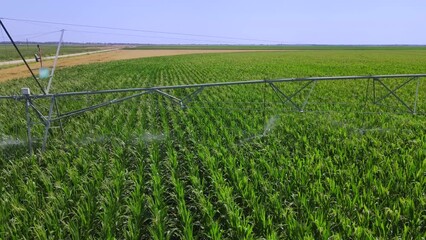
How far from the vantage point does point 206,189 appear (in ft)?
19.2

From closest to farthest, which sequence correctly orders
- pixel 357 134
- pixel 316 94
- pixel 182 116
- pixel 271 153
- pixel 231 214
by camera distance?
pixel 231 214 < pixel 271 153 < pixel 357 134 < pixel 182 116 < pixel 316 94

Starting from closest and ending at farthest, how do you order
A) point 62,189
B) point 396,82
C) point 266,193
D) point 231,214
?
1. point 231,214
2. point 266,193
3. point 62,189
4. point 396,82

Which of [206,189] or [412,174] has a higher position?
[412,174]

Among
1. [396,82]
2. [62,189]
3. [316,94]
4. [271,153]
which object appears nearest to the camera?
[62,189]

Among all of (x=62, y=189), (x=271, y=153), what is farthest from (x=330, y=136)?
(x=62, y=189)

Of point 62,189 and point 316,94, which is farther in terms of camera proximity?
point 316,94

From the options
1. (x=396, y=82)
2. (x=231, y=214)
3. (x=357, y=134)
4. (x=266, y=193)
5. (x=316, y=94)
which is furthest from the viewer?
(x=396, y=82)

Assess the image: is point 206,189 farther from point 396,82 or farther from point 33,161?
point 396,82

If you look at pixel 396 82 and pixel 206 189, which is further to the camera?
pixel 396 82

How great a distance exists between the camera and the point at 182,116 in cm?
1141

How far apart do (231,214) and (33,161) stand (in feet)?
16.5

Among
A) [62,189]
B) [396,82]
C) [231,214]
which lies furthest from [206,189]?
[396,82]

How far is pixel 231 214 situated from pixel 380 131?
610 centimetres

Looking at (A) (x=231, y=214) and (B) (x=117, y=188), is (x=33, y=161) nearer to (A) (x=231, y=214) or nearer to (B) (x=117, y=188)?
(B) (x=117, y=188)
